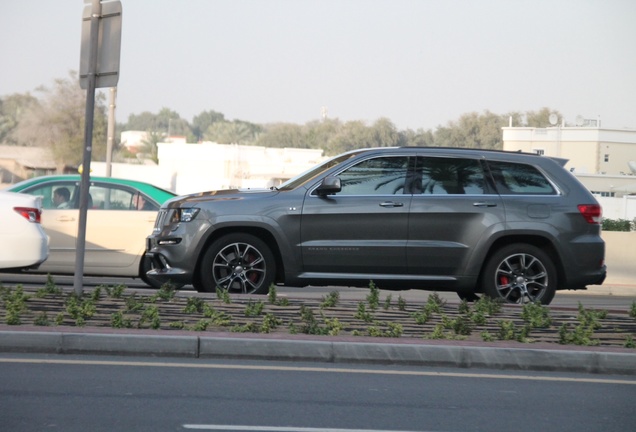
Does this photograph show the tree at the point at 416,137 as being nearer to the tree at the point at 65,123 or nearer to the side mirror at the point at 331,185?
the tree at the point at 65,123

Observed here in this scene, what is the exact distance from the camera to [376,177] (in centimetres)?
1062

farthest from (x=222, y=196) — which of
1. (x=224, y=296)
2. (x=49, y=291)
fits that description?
(x=49, y=291)

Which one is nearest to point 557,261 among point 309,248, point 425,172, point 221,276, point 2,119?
point 425,172

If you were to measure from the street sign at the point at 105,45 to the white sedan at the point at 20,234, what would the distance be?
2.44 metres

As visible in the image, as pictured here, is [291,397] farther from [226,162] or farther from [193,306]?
[226,162]

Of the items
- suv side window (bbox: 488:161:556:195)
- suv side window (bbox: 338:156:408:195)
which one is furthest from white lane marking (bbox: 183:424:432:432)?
suv side window (bbox: 488:161:556:195)

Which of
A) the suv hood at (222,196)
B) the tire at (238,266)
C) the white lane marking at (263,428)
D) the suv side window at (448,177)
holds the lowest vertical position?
the white lane marking at (263,428)

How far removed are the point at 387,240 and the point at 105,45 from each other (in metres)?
3.51

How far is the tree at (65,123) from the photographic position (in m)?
72.7

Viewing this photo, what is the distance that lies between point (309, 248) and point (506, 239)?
2125 millimetres

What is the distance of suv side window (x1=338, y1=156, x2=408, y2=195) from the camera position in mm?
10555

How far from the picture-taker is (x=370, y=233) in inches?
408

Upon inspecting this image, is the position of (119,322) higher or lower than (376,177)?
lower

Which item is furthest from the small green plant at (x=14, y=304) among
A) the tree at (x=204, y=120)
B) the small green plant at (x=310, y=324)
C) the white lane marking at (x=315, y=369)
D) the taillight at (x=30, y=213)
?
the tree at (x=204, y=120)
